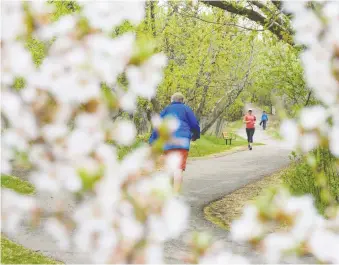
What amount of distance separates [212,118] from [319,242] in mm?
22672

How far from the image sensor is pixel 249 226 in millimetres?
1580

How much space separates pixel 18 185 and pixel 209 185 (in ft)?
13.8

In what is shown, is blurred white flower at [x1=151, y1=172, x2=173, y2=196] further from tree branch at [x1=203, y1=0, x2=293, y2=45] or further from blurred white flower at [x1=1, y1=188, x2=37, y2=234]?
tree branch at [x1=203, y1=0, x2=293, y2=45]

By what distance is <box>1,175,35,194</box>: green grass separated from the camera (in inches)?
414

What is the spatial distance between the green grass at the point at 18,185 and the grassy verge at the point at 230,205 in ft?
12.8

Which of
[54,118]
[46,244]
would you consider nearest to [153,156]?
[54,118]

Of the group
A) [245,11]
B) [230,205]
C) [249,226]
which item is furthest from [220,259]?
[245,11]

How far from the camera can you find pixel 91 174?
4.73ft

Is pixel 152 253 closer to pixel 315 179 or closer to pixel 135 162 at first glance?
pixel 135 162

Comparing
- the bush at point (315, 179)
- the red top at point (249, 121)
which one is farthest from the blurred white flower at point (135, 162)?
the red top at point (249, 121)

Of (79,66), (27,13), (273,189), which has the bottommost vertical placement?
(273,189)

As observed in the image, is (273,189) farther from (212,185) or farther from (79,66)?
(212,185)

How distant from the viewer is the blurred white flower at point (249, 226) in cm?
157

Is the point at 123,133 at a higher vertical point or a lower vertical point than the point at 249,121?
higher
